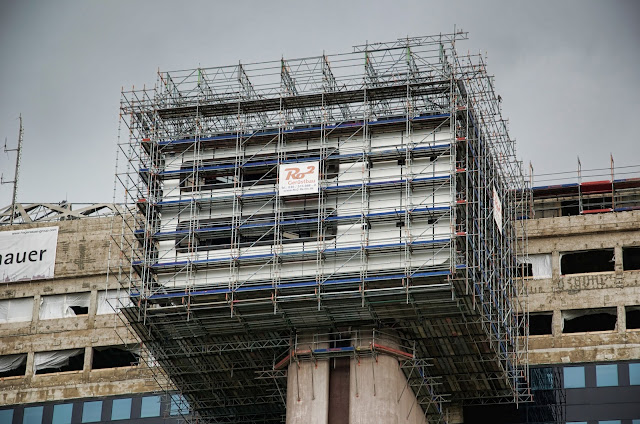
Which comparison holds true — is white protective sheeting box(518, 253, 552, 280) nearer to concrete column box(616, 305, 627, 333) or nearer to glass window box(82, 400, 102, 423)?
concrete column box(616, 305, 627, 333)

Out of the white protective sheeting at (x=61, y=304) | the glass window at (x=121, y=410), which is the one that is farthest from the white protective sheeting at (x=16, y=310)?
the glass window at (x=121, y=410)

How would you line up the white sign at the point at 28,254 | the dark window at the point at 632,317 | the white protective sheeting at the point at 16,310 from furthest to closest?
the white sign at the point at 28,254, the white protective sheeting at the point at 16,310, the dark window at the point at 632,317

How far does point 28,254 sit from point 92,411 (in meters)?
11.5

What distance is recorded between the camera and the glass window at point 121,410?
8269 cm

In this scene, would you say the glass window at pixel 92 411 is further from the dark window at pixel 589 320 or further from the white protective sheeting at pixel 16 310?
the dark window at pixel 589 320

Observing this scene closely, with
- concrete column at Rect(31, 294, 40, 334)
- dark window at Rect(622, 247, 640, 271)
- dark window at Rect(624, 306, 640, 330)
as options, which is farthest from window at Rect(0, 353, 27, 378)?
dark window at Rect(622, 247, 640, 271)

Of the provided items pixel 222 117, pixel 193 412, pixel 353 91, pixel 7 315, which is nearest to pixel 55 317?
pixel 7 315

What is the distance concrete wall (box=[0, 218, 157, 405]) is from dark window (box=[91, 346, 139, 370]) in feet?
2.58

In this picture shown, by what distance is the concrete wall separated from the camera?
8456 centimetres

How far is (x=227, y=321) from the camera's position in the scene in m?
68.6

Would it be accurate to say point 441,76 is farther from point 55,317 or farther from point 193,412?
point 55,317

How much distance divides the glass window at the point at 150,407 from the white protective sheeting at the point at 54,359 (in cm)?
633

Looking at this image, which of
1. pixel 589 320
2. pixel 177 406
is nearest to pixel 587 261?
pixel 589 320

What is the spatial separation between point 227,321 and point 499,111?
18.3 meters
